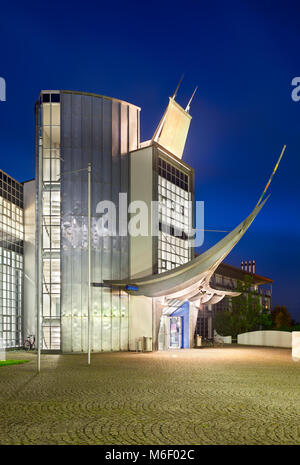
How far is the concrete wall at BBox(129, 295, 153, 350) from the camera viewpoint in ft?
94.4

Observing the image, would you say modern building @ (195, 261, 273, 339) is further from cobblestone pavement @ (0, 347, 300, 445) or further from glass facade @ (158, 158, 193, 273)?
cobblestone pavement @ (0, 347, 300, 445)

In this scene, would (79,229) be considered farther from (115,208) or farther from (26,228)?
(26,228)

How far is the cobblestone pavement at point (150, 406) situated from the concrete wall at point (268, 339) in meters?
17.1

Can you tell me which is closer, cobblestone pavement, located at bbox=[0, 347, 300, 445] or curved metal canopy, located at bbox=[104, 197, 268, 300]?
cobblestone pavement, located at bbox=[0, 347, 300, 445]

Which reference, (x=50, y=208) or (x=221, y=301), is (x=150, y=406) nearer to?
(x=50, y=208)

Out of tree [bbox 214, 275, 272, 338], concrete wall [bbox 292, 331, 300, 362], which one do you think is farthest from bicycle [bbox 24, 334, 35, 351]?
tree [bbox 214, 275, 272, 338]

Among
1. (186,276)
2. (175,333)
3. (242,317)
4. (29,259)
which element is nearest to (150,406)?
(186,276)

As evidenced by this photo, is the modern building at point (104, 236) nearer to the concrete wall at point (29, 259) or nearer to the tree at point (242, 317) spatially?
the concrete wall at point (29, 259)

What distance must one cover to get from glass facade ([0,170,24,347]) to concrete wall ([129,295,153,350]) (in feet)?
28.4

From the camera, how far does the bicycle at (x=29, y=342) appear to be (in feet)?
99.2

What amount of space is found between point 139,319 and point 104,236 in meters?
5.61

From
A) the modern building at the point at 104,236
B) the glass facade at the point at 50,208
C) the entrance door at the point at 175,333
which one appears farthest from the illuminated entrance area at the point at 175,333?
the glass facade at the point at 50,208

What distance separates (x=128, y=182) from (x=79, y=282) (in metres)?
7.33
